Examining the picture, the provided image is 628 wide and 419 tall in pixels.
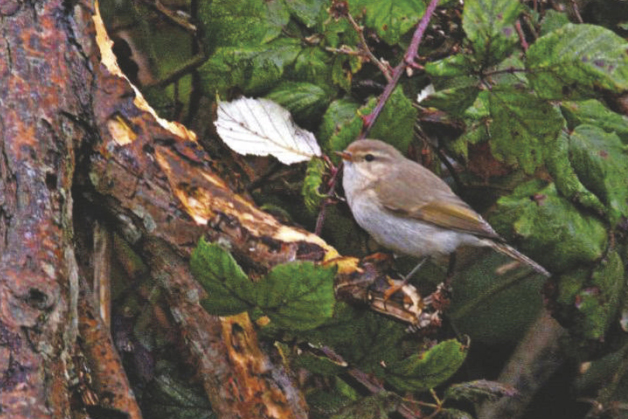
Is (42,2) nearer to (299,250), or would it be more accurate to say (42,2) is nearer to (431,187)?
(299,250)

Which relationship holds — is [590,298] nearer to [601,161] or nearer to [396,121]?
[601,161]

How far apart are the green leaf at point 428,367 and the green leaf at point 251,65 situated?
0.91m

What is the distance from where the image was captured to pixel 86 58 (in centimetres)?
212

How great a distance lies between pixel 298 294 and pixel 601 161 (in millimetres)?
860

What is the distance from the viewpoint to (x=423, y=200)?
2.55 m

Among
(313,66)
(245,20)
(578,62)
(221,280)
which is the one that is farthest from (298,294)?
(245,20)

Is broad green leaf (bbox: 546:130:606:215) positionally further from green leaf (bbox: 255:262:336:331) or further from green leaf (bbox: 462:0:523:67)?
green leaf (bbox: 255:262:336:331)

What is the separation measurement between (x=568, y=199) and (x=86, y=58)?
3.86ft

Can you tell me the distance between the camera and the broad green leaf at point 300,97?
96.2 inches

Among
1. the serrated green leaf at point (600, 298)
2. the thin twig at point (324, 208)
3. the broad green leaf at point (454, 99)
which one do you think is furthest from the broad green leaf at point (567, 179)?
the thin twig at point (324, 208)

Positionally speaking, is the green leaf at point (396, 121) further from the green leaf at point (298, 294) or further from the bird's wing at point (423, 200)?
the green leaf at point (298, 294)

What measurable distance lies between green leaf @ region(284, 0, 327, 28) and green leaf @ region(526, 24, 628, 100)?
2.19 feet

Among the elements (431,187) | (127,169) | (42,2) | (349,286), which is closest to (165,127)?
(127,169)

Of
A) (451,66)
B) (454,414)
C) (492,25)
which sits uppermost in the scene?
(492,25)
